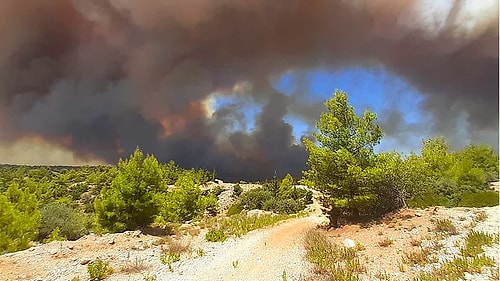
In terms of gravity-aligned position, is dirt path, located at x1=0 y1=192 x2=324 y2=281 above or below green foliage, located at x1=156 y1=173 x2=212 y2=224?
below

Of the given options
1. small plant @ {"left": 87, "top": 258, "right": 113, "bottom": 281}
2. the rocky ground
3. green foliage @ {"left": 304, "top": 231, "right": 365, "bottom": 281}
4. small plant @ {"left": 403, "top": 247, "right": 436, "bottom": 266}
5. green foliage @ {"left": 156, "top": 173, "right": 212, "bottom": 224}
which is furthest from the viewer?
green foliage @ {"left": 156, "top": 173, "right": 212, "bottom": 224}

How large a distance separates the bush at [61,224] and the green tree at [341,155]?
19.2m

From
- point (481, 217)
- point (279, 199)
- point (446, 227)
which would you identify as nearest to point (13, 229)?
point (446, 227)

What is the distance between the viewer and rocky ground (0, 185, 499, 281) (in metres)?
11.9

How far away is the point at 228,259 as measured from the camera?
14359 mm

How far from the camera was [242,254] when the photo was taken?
15.1 meters

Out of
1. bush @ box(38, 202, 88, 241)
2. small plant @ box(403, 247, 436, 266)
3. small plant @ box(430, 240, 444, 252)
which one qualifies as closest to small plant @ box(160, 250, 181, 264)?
small plant @ box(403, 247, 436, 266)

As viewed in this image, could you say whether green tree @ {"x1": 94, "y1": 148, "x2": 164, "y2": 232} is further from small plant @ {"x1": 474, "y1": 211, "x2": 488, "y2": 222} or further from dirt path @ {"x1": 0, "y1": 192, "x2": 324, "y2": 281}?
small plant @ {"x1": 474, "y1": 211, "x2": 488, "y2": 222}

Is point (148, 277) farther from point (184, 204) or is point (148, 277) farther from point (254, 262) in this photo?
point (184, 204)

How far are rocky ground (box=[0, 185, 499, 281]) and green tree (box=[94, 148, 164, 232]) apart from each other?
329 cm

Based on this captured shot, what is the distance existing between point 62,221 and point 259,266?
2150cm

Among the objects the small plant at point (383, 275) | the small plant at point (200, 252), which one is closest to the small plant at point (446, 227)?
the small plant at point (383, 275)

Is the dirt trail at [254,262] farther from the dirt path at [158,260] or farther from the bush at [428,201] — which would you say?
the bush at [428,201]

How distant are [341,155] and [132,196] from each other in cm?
1390
